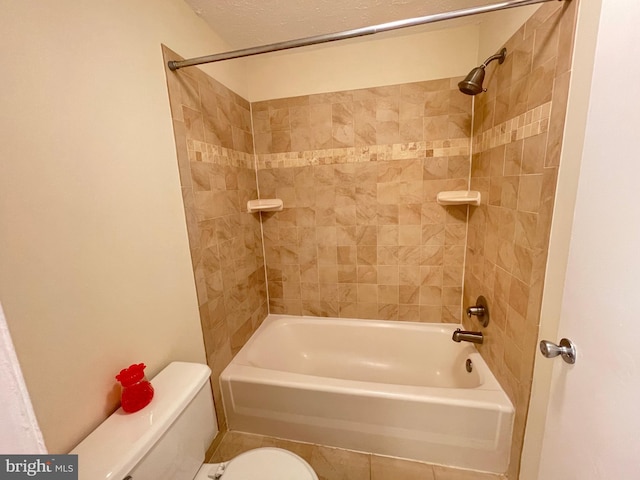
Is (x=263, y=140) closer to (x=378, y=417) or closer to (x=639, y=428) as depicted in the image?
(x=378, y=417)

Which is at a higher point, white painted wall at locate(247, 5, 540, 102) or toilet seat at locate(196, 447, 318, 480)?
white painted wall at locate(247, 5, 540, 102)

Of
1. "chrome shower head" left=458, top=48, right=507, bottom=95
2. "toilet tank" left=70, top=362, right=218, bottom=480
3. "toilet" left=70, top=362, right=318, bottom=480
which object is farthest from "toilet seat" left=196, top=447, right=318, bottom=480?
"chrome shower head" left=458, top=48, right=507, bottom=95

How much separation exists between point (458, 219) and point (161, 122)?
173 cm

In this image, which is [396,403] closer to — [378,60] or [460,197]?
[460,197]

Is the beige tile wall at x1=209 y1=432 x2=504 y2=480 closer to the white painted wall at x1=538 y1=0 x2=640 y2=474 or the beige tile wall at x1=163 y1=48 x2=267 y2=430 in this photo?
the beige tile wall at x1=163 y1=48 x2=267 y2=430

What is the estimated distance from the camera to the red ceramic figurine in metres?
0.77

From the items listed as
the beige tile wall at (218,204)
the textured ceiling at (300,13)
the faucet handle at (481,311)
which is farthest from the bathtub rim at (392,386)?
the textured ceiling at (300,13)

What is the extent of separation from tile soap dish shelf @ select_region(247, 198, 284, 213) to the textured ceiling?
0.96 metres

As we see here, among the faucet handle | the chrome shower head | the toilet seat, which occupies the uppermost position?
the chrome shower head

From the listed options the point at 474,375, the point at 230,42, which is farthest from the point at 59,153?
the point at 474,375

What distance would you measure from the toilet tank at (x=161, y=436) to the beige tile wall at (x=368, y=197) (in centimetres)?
111

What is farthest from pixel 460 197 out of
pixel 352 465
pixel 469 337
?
pixel 352 465

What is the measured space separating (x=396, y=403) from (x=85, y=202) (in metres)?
1.47

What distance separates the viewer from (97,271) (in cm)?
77
